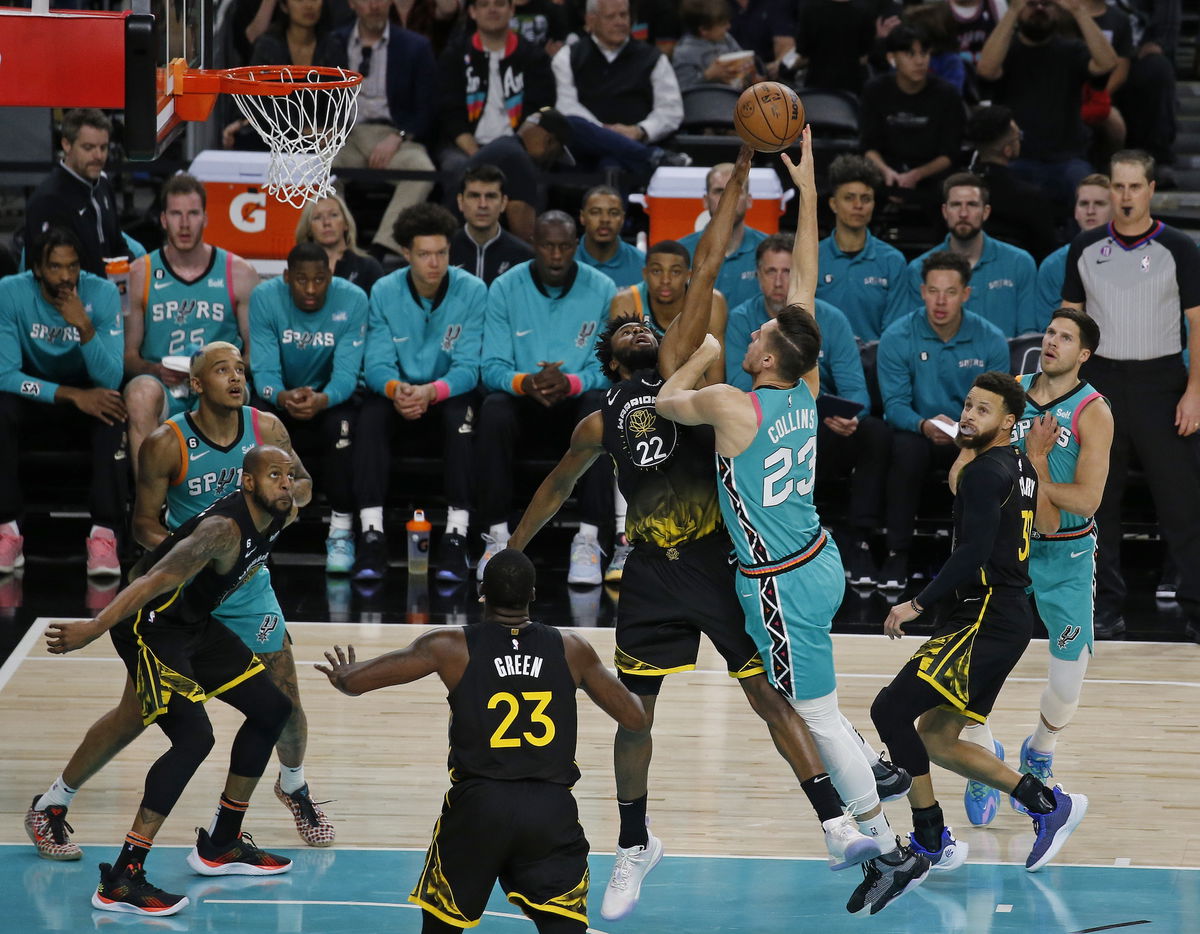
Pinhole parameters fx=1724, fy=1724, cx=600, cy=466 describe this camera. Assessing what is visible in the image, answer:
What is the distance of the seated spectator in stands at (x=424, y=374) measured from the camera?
9289 mm

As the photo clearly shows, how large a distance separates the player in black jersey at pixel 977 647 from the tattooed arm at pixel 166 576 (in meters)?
2.18

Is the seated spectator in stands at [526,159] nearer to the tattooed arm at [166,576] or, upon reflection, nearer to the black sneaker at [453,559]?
the black sneaker at [453,559]

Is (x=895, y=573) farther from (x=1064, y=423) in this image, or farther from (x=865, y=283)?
(x=1064, y=423)

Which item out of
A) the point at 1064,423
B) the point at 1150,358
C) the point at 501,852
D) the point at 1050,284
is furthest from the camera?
the point at 1050,284

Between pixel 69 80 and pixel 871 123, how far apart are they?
22.3 ft

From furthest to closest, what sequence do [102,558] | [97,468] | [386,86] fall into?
[386,86], [97,468], [102,558]

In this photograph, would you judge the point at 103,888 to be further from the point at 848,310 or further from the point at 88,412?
the point at 848,310

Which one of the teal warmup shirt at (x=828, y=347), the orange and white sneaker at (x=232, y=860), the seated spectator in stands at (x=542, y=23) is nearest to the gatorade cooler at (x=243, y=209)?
the seated spectator in stands at (x=542, y=23)

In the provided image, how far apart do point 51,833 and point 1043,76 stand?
27.2ft

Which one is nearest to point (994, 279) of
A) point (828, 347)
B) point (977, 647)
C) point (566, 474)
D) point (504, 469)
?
point (828, 347)

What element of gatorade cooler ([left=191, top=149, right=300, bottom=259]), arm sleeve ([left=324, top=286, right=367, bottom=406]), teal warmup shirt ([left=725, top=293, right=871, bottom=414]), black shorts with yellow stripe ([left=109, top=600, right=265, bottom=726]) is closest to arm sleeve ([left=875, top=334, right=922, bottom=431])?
teal warmup shirt ([left=725, top=293, right=871, bottom=414])

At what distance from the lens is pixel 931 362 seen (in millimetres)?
9320

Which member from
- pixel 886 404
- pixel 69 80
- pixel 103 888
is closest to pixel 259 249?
pixel 886 404

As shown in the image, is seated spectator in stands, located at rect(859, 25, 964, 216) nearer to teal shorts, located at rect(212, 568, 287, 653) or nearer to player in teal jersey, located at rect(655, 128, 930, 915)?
player in teal jersey, located at rect(655, 128, 930, 915)
